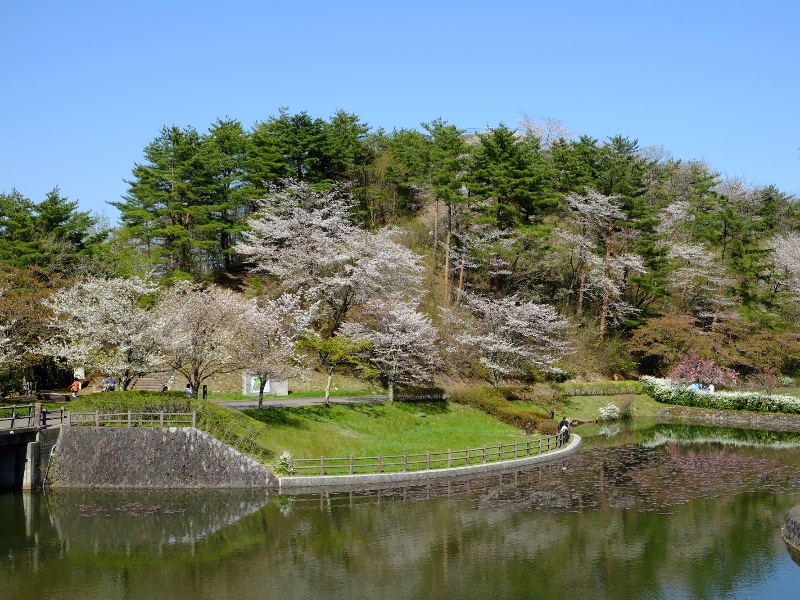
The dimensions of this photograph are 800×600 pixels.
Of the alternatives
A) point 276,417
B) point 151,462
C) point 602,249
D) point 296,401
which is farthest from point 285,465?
point 602,249

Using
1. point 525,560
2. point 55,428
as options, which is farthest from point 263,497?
point 525,560

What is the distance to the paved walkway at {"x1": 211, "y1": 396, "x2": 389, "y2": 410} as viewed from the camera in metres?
44.5

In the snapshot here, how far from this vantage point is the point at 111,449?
34031 mm

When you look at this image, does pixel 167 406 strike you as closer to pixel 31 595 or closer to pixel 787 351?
pixel 31 595

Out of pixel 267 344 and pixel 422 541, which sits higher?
pixel 267 344

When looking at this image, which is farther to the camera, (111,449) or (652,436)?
(652,436)

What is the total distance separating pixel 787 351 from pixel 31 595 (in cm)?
6492

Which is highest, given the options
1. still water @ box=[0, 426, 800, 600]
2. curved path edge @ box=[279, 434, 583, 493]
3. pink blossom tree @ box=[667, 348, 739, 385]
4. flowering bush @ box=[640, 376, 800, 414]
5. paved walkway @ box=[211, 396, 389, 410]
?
pink blossom tree @ box=[667, 348, 739, 385]

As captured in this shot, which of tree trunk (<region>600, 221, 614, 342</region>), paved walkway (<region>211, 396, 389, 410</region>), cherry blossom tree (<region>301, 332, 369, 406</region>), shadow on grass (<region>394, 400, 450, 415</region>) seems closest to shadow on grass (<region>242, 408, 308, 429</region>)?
paved walkway (<region>211, 396, 389, 410</region>)

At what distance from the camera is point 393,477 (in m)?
35.8

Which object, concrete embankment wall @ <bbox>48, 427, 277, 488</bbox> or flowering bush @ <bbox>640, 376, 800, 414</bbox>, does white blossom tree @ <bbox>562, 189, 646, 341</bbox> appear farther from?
concrete embankment wall @ <bbox>48, 427, 277, 488</bbox>

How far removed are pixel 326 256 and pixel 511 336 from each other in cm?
1651

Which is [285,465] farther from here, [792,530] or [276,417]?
[792,530]

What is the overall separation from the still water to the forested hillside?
16064 mm
